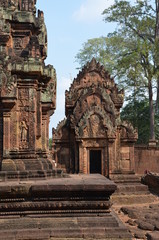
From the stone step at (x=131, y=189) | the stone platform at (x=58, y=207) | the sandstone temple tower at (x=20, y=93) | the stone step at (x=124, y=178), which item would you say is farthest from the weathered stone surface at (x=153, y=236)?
the stone step at (x=124, y=178)

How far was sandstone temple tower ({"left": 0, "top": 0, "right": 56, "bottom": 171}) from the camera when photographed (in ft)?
21.2

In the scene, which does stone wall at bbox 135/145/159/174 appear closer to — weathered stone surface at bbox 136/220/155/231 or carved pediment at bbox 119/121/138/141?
carved pediment at bbox 119/121/138/141

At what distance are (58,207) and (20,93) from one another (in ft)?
8.63

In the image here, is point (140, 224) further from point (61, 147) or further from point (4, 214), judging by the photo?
point (61, 147)

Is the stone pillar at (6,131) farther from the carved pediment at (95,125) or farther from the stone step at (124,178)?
the carved pediment at (95,125)

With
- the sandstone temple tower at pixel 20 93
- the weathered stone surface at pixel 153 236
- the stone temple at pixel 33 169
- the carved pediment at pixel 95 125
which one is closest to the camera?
the stone temple at pixel 33 169

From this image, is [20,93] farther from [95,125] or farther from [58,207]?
[95,125]

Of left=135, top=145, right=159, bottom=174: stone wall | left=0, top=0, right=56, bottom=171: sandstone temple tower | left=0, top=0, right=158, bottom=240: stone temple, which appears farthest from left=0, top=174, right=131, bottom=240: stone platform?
left=135, top=145, right=159, bottom=174: stone wall

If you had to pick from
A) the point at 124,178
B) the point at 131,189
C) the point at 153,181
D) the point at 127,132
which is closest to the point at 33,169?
the point at 131,189

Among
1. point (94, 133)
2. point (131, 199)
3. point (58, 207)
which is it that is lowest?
point (131, 199)

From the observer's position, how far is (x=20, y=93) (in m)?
6.73

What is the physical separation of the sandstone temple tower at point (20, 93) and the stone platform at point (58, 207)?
1.06 meters

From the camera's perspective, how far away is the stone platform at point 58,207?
505cm

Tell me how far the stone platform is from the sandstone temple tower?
1.06 m
